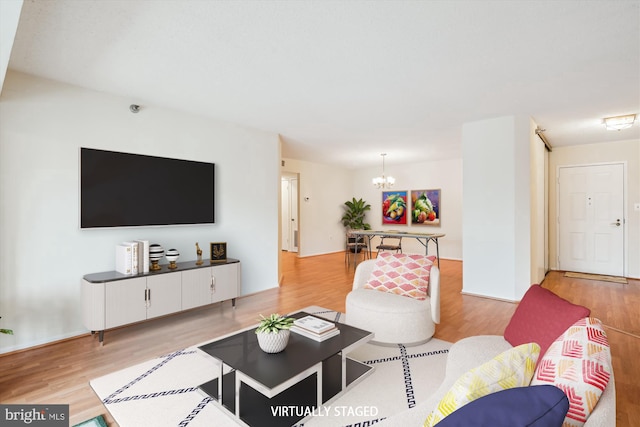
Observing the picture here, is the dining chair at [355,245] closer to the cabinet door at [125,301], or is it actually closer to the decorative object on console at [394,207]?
the decorative object on console at [394,207]

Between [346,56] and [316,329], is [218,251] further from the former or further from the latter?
[346,56]

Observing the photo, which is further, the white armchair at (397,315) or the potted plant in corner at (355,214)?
the potted plant in corner at (355,214)

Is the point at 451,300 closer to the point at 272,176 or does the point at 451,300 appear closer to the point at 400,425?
the point at 272,176

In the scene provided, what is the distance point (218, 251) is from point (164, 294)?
867mm

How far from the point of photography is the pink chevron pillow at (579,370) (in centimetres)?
97

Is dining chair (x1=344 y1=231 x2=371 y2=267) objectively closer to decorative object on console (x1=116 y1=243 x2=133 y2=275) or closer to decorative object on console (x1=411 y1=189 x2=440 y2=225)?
decorative object on console (x1=411 y1=189 x2=440 y2=225)

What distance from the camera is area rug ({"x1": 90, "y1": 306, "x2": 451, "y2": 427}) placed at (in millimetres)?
1926

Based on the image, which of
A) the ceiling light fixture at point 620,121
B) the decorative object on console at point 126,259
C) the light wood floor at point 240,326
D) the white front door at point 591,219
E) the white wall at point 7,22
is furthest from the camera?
the white front door at point 591,219

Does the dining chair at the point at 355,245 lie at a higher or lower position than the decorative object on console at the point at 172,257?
lower

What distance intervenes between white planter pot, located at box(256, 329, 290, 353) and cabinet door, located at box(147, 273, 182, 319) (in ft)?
5.88

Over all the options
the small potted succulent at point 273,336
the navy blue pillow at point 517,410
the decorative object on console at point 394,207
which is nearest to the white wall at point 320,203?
the decorative object on console at point 394,207

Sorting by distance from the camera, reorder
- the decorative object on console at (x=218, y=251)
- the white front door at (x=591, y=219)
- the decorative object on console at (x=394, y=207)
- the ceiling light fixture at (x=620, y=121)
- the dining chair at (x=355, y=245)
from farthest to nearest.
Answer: the decorative object on console at (x=394, y=207) < the dining chair at (x=355, y=245) < the white front door at (x=591, y=219) < the ceiling light fixture at (x=620, y=121) < the decorative object on console at (x=218, y=251)

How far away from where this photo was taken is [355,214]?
925 centimetres

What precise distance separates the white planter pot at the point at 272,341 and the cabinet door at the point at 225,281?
198 cm
